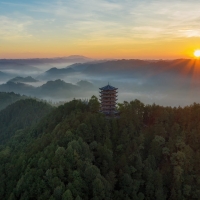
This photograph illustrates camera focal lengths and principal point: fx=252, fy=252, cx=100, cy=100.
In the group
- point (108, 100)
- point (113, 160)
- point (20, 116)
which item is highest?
point (108, 100)

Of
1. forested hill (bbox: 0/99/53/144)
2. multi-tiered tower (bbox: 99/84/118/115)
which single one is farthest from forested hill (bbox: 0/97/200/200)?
forested hill (bbox: 0/99/53/144)

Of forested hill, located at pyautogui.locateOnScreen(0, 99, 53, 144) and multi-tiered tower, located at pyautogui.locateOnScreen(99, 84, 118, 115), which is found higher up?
multi-tiered tower, located at pyautogui.locateOnScreen(99, 84, 118, 115)

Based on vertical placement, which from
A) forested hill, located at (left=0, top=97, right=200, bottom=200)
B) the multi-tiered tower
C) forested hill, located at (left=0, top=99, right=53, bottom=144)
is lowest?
forested hill, located at (left=0, top=99, right=53, bottom=144)

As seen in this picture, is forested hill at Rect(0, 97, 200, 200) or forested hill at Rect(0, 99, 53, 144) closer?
forested hill at Rect(0, 97, 200, 200)

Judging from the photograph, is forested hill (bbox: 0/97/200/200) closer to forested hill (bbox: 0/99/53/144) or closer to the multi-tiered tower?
the multi-tiered tower

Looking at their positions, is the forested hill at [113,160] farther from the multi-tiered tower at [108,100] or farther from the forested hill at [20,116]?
the forested hill at [20,116]

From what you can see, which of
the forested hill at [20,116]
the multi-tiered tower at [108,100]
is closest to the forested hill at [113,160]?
the multi-tiered tower at [108,100]

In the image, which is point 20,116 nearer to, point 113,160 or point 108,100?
point 108,100

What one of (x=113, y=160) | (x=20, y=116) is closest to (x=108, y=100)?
(x=113, y=160)

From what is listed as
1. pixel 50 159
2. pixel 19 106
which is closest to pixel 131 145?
pixel 50 159

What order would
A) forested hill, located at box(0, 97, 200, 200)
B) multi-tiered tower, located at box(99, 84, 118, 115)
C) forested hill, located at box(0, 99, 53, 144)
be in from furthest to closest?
forested hill, located at box(0, 99, 53, 144) < multi-tiered tower, located at box(99, 84, 118, 115) < forested hill, located at box(0, 97, 200, 200)
